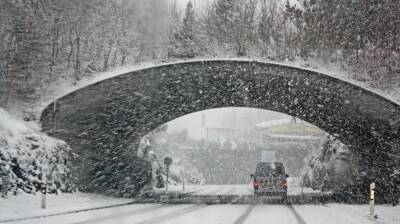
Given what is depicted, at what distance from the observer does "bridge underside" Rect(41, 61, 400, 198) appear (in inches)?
1064

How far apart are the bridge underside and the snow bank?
3.37m

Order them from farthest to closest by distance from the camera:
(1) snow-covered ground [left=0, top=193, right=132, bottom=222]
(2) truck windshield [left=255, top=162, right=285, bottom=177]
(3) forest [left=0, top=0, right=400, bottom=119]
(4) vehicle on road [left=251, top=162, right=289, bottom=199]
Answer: (2) truck windshield [left=255, top=162, right=285, bottom=177], (3) forest [left=0, top=0, right=400, bottom=119], (4) vehicle on road [left=251, top=162, right=289, bottom=199], (1) snow-covered ground [left=0, top=193, right=132, bottom=222]

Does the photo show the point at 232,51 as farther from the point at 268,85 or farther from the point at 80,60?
the point at 80,60

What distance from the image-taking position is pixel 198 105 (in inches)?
1406

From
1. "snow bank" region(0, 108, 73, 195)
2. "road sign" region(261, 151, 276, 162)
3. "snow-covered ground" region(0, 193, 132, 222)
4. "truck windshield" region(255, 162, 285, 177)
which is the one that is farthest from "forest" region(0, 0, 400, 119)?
"road sign" region(261, 151, 276, 162)

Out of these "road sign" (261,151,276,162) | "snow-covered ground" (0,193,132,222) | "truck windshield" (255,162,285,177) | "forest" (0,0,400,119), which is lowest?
"snow-covered ground" (0,193,132,222)

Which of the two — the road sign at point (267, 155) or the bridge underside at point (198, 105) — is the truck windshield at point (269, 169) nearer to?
the bridge underside at point (198, 105)

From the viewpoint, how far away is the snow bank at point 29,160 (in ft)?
63.7

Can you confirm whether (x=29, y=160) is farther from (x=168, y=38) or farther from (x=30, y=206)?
(x=168, y=38)

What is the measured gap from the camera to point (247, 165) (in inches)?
3164

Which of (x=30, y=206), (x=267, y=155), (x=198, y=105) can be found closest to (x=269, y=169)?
(x=198, y=105)

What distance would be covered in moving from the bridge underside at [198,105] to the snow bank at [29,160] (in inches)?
133

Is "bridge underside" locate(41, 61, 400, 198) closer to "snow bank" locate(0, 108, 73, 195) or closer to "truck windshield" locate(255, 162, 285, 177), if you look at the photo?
"snow bank" locate(0, 108, 73, 195)

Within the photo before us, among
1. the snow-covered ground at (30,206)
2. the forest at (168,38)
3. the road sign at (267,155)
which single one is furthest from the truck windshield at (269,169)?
the road sign at (267,155)
